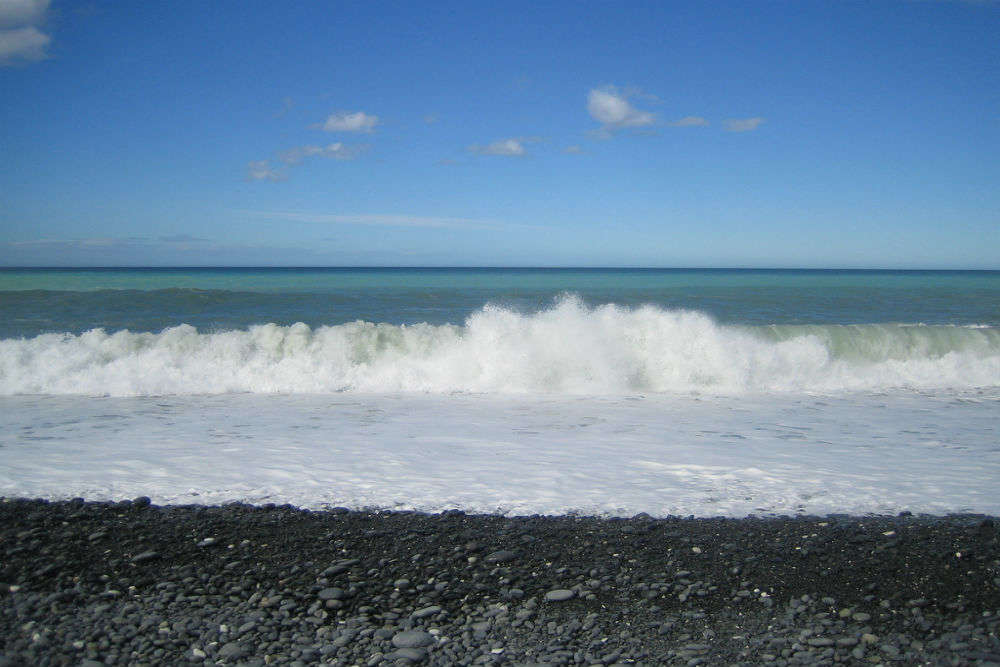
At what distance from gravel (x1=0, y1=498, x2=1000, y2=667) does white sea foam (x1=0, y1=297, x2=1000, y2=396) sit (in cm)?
612


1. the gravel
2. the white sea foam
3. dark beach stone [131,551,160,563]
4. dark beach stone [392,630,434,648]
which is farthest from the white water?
dark beach stone [392,630,434,648]

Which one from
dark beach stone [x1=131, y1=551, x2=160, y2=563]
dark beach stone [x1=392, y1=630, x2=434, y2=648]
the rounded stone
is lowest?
dark beach stone [x1=392, y1=630, x2=434, y2=648]

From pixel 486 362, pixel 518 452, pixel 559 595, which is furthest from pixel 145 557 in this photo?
pixel 486 362

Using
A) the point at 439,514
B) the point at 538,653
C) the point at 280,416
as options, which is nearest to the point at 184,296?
the point at 280,416

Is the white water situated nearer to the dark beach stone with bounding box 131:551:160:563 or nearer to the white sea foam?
the white sea foam

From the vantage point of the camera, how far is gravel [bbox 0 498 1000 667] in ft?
10.9

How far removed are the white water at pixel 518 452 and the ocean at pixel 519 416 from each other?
35 mm

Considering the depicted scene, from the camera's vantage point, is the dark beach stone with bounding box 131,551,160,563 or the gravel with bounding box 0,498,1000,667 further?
the dark beach stone with bounding box 131,551,160,563

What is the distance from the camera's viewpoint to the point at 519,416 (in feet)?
29.7

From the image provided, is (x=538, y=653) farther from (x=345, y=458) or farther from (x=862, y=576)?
(x=345, y=458)

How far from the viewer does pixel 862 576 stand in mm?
4031

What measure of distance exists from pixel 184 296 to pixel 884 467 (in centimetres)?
2266

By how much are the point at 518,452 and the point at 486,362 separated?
4.69m

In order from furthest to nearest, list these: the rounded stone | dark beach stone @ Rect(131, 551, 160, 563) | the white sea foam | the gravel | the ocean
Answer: the white sea foam < the ocean < dark beach stone @ Rect(131, 551, 160, 563) < the rounded stone < the gravel
